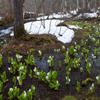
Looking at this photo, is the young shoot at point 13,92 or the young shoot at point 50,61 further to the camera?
the young shoot at point 50,61

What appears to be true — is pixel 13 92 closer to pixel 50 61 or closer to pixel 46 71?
pixel 46 71

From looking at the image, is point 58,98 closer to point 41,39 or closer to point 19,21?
point 41,39

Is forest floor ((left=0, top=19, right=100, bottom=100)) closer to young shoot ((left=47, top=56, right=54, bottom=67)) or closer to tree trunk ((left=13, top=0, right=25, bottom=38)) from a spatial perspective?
young shoot ((left=47, top=56, right=54, bottom=67))

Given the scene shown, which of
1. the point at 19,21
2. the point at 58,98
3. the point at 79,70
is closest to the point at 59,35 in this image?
the point at 19,21

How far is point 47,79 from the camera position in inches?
119

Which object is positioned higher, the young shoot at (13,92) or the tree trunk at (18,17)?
the tree trunk at (18,17)

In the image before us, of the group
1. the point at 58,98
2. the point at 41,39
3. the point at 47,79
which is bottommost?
the point at 58,98

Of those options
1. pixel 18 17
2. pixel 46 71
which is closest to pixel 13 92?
pixel 46 71

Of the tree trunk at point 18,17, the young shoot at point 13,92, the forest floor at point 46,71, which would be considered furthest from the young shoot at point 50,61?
the tree trunk at point 18,17

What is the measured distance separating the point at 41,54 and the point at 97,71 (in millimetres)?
2186

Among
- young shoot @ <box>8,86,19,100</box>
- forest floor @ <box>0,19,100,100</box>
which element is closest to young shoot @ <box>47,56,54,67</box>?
forest floor @ <box>0,19,100,100</box>

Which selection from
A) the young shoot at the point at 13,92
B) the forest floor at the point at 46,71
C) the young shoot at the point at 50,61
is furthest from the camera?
the young shoot at the point at 50,61

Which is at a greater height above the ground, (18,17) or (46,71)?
(18,17)

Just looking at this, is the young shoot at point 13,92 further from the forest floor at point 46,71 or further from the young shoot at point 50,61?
the young shoot at point 50,61
